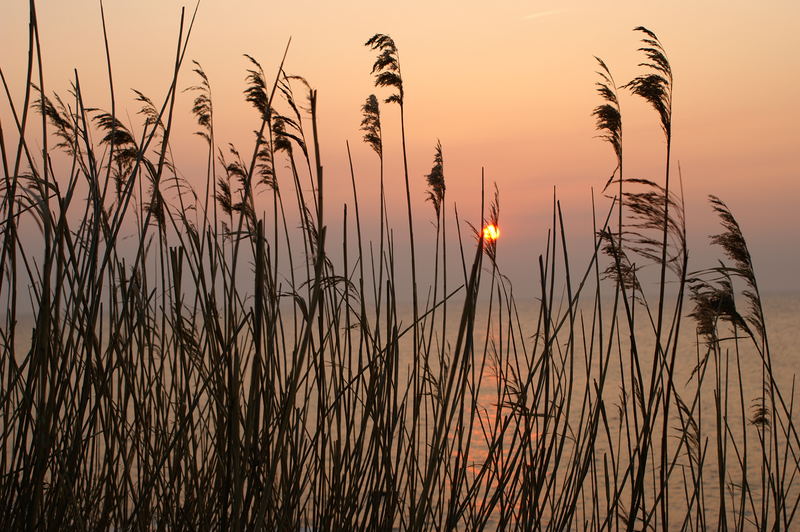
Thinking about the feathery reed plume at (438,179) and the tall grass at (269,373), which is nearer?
the tall grass at (269,373)

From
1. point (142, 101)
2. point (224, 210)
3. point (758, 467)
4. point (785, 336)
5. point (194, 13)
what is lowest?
point (758, 467)

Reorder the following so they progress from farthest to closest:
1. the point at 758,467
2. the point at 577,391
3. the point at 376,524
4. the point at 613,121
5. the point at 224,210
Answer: the point at 577,391, the point at 758,467, the point at 224,210, the point at 613,121, the point at 376,524

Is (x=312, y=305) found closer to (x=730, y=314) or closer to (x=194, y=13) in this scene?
(x=194, y=13)

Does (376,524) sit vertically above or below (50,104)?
below

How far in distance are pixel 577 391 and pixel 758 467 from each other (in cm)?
983

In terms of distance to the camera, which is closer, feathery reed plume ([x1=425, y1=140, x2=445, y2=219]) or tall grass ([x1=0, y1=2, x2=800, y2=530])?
tall grass ([x1=0, y1=2, x2=800, y2=530])

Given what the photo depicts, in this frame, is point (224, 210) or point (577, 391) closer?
point (224, 210)

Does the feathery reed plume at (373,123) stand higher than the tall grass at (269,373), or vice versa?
the feathery reed plume at (373,123)

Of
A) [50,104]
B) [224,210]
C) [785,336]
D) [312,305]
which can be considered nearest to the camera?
[312,305]

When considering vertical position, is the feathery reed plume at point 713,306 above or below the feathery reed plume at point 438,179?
below

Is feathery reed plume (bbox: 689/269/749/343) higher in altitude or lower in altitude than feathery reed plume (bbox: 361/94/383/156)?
lower

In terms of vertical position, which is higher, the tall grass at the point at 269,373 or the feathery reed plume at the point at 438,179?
the feathery reed plume at the point at 438,179

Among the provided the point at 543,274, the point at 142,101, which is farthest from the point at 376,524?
the point at 142,101

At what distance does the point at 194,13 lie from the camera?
116cm
